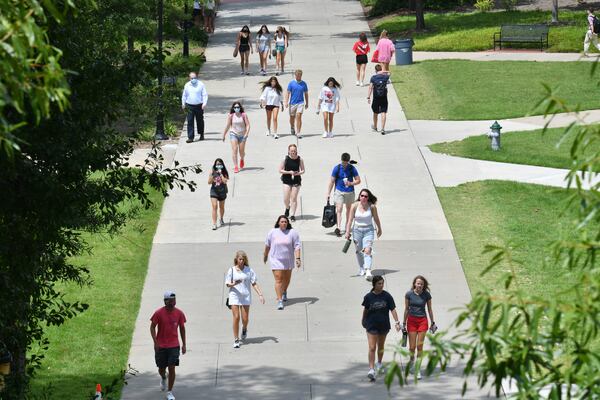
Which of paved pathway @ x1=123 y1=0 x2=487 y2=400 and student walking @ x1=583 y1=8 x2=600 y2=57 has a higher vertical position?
student walking @ x1=583 y1=8 x2=600 y2=57

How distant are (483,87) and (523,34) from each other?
23.1ft

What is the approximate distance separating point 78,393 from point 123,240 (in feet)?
21.4

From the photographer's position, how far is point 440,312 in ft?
58.9

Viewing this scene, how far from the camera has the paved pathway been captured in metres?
15.9

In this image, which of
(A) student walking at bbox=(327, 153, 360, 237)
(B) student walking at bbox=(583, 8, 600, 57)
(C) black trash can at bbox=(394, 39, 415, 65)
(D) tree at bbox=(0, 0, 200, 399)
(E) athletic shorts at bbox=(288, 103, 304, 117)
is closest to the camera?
(D) tree at bbox=(0, 0, 200, 399)

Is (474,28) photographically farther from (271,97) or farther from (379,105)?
(271,97)

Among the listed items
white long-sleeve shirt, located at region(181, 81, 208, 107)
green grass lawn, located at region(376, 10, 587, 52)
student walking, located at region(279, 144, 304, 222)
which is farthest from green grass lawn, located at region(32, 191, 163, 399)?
green grass lawn, located at region(376, 10, 587, 52)

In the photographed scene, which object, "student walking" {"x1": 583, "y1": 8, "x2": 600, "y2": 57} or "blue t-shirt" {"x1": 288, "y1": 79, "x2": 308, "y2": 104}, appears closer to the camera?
"blue t-shirt" {"x1": 288, "y1": 79, "x2": 308, "y2": 104}

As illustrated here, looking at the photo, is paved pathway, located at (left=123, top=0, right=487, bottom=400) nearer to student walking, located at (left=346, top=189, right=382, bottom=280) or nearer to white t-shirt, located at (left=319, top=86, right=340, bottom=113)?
student walking, located at (left=346, top=189, right=382, bottom=280)

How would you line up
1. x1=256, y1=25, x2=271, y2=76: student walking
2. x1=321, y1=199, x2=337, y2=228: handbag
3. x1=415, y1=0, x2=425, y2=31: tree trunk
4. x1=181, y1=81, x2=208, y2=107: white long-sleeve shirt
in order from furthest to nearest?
x1=415, y1=0, x2=425, y2=31: tree trunk, x1=256, y1=25, x2=271, y2=76: student walking, x1=181, y1=81, x2=208, y2=107: white long-sleeve shirt, x1=321, y1=199, x2=337, y2=228: handbag

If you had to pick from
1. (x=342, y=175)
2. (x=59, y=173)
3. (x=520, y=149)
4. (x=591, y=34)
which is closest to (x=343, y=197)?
(x=342, y=175)

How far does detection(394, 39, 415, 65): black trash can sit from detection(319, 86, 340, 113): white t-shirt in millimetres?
10096

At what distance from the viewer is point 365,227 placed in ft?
62.4

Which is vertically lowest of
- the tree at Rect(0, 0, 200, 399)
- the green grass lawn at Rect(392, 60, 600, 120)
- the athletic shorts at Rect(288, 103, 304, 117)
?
the green grass lawn at Rect(392, 60, 600, 120)
